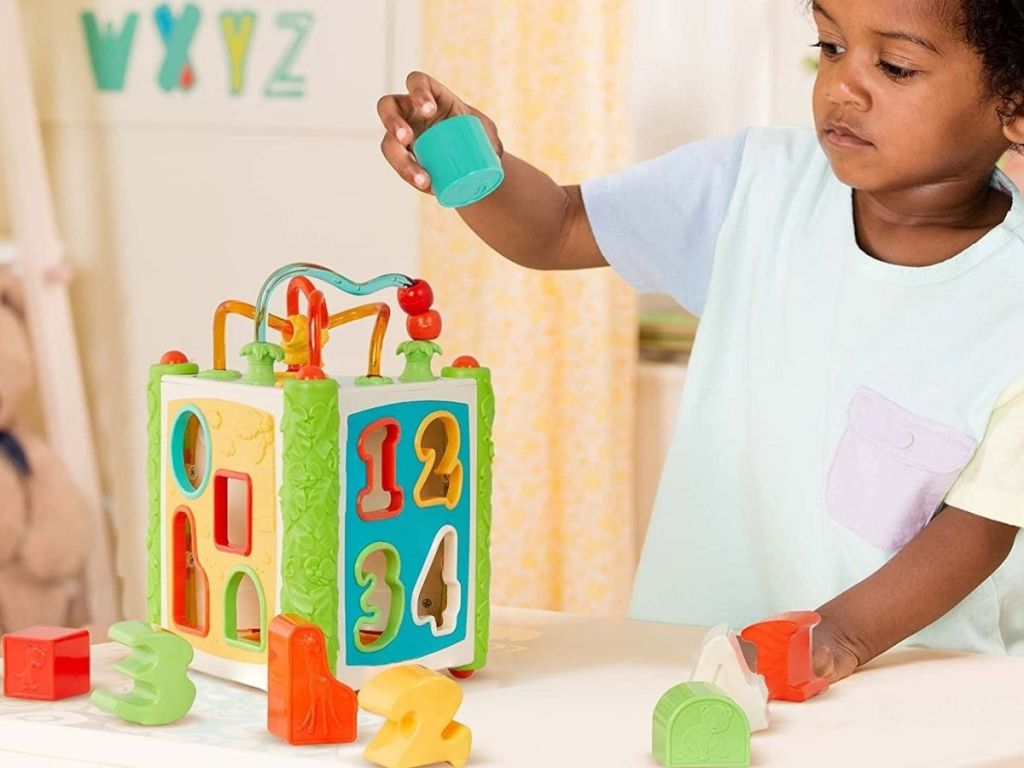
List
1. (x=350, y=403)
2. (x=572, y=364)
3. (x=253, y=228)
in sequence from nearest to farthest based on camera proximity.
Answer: (x=350, y=403)
(x=572, y=364)
(x=253, y=228)

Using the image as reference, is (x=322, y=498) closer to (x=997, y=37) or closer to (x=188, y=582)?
(x=188, y=582)

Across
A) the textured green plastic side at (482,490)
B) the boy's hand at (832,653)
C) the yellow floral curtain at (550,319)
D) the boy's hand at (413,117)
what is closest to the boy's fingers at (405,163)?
the boy's hand at (413,117)

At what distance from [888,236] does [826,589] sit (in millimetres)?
234

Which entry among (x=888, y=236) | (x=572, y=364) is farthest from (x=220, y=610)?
(x=572, y=364)

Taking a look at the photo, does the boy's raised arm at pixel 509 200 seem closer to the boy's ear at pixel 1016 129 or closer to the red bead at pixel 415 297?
the red bead at pixel 415 297

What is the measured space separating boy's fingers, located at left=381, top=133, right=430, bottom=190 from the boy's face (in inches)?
10.3

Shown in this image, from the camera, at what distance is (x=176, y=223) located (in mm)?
2598

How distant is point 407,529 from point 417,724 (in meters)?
0.14

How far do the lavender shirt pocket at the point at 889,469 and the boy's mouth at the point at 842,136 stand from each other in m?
0.15

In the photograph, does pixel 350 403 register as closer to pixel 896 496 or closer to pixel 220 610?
pixel 220 610

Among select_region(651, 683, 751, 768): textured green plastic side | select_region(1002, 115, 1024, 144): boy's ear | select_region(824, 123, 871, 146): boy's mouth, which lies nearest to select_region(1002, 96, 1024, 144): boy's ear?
select_region(1002, 115, 1024, 144): boy's ear

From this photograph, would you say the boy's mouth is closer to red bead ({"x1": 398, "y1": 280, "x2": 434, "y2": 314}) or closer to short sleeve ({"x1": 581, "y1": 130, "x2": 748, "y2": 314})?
short sleeve ({"x1": 581, "y1": 130, "x2": 748, "y2": 314})

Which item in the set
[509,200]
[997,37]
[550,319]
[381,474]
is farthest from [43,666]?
[550,319]

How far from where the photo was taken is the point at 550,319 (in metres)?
2.37
